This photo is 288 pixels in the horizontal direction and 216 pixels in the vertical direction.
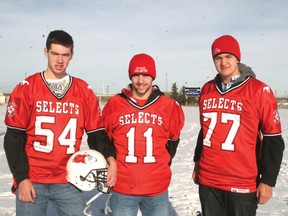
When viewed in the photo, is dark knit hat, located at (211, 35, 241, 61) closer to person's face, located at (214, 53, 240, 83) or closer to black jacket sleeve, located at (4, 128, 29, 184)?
person's face, located at (214, 53, 240, 83)

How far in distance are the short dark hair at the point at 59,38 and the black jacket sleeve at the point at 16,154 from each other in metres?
0.88

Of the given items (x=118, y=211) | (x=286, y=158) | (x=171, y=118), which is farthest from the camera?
(x=286, y=158)

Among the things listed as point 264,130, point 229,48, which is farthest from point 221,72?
point 264,130

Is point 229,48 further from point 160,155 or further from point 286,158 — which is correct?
point 286,158

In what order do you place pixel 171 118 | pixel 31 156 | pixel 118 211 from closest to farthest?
pixel 31 156, pixel 118 211, pixel 171 118

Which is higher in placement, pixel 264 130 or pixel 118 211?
pixel 264 130

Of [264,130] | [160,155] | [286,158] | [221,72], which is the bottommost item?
[286,158]

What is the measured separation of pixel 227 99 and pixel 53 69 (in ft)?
5.72

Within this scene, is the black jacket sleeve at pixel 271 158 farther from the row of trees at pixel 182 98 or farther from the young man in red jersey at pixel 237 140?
the row of trees at pixel 182 98

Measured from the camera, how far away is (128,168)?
10.8 feet

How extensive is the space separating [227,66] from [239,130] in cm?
66

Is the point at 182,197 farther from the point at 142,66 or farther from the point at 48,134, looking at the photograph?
the point at 48,134

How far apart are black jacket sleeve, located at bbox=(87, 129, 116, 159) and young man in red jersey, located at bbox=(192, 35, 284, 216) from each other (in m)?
1.00

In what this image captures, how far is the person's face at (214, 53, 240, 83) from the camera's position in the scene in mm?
3289
